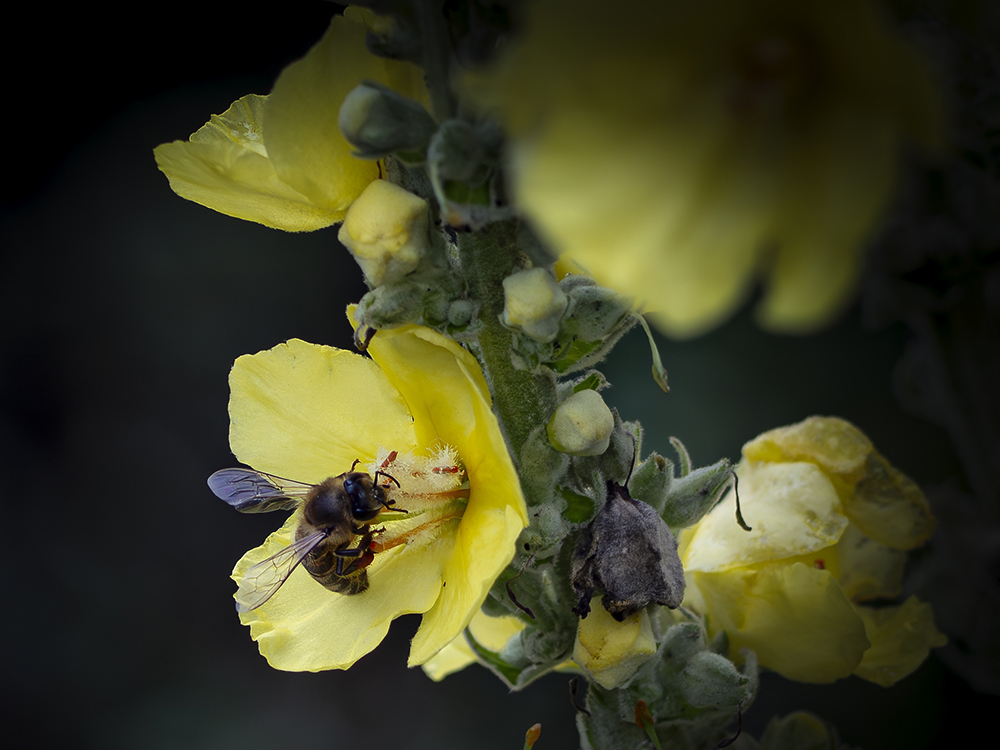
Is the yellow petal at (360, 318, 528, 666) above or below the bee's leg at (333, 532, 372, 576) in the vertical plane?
above

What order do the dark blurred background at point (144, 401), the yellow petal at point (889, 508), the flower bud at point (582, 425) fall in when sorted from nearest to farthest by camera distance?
the flower bud at point (582, 425) → the yellow petal at point (889, 508) → the dark blurred background at point (144, 401)

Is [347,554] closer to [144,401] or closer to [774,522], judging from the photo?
[774,522]

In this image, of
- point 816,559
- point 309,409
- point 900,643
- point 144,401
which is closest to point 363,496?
point 309,409

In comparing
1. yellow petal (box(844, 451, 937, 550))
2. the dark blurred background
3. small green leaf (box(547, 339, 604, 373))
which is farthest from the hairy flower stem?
the dark blurred background

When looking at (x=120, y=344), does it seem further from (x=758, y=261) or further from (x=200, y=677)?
(x=758, y=261)

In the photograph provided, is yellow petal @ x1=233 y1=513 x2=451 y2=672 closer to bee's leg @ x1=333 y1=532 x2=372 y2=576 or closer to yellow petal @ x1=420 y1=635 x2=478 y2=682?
bee's leg @ x1=333 y1=532 x2=372 y2=576

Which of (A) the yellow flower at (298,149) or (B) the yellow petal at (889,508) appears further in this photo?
(B) the yellow petal at (889,508)

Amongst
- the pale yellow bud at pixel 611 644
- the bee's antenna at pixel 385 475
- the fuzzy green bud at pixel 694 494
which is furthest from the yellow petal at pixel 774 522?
the bee's antenna at pixel 385 475

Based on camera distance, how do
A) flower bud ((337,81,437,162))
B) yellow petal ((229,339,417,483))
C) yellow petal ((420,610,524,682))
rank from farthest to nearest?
yellow petal ((420,610,524,682)) < yellow petal ((229,339,417,483)) < flower bud ((337,81,437,162))

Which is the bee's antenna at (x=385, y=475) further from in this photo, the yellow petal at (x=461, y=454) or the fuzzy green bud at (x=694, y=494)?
the fuzzy green bud at (x=694, y=494)
